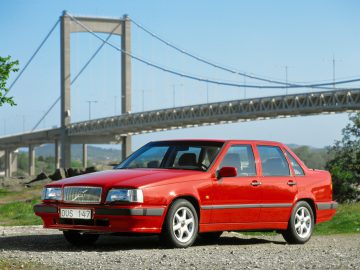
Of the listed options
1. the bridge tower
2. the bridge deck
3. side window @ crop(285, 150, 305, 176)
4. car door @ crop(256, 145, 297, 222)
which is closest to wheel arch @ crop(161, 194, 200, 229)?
car door @ crop(256, 145, 297, 222)

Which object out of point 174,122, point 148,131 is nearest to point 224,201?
point 174,122

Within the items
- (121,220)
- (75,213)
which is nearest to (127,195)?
(121,220)

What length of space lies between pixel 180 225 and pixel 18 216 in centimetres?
1201

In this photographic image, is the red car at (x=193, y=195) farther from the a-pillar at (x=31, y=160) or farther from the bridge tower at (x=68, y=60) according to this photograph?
the a-pillar at (x=31, y=160)

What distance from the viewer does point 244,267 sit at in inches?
323

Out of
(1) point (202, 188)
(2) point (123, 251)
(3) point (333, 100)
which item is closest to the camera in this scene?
(2) point (123, 251)

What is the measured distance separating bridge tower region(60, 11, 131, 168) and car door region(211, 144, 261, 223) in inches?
3296

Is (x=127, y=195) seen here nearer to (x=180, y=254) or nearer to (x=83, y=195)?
(x=83, y=195)

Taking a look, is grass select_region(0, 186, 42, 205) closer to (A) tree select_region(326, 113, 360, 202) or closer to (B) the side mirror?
(A) tree select_region(326, 113, 360, 202)

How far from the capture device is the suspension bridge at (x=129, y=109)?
79.1m

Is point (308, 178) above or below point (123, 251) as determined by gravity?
above

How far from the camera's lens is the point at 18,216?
21547 millimetres

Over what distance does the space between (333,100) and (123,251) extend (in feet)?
226

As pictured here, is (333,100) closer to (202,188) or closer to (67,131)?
(67,131)
